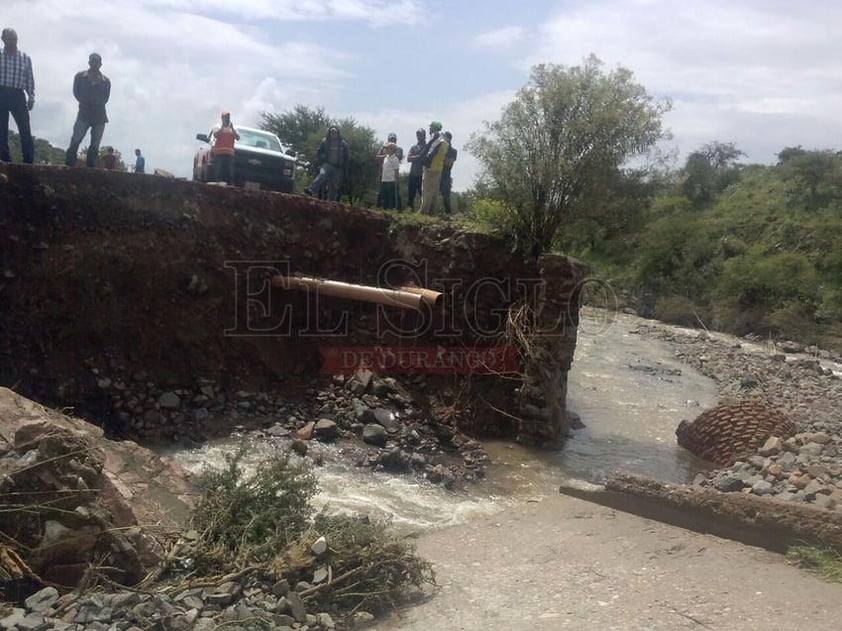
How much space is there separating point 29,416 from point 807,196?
4154 cm

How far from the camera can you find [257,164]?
51.2 ft

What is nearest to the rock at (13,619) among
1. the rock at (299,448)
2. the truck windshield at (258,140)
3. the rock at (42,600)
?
the rock at (42,600)

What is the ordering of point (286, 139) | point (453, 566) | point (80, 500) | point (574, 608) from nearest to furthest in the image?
point (80, 500) → point (574, 608) → point (453, 566) → point (286, 139)

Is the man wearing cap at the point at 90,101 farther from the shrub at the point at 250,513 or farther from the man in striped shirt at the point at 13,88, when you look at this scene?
the shrub at the point at 250,513

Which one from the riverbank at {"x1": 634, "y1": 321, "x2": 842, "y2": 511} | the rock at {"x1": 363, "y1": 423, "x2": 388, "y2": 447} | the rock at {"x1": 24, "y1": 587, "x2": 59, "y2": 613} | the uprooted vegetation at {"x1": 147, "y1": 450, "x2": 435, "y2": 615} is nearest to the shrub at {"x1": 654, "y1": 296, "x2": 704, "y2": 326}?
the riverbank at {"x1": 634, "y1": 321, "x2": 842, "y2": 511}

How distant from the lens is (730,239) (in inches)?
1419

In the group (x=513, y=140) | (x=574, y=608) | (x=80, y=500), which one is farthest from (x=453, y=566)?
(x=513, y=140)

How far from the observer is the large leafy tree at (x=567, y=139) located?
13.0m

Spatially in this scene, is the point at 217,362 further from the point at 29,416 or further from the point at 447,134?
the point at 447,134

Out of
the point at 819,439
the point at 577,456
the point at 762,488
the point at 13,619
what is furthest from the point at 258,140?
the point at 13,619

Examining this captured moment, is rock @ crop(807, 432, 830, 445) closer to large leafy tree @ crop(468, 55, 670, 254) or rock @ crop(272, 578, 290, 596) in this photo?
large leafy tree @ crop(468, 55, 670, 254)

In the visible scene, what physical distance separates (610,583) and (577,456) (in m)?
5.37

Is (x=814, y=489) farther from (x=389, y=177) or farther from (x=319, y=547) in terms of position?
(x=389, y=177)

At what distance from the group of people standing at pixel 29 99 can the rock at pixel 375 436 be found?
5932mm
